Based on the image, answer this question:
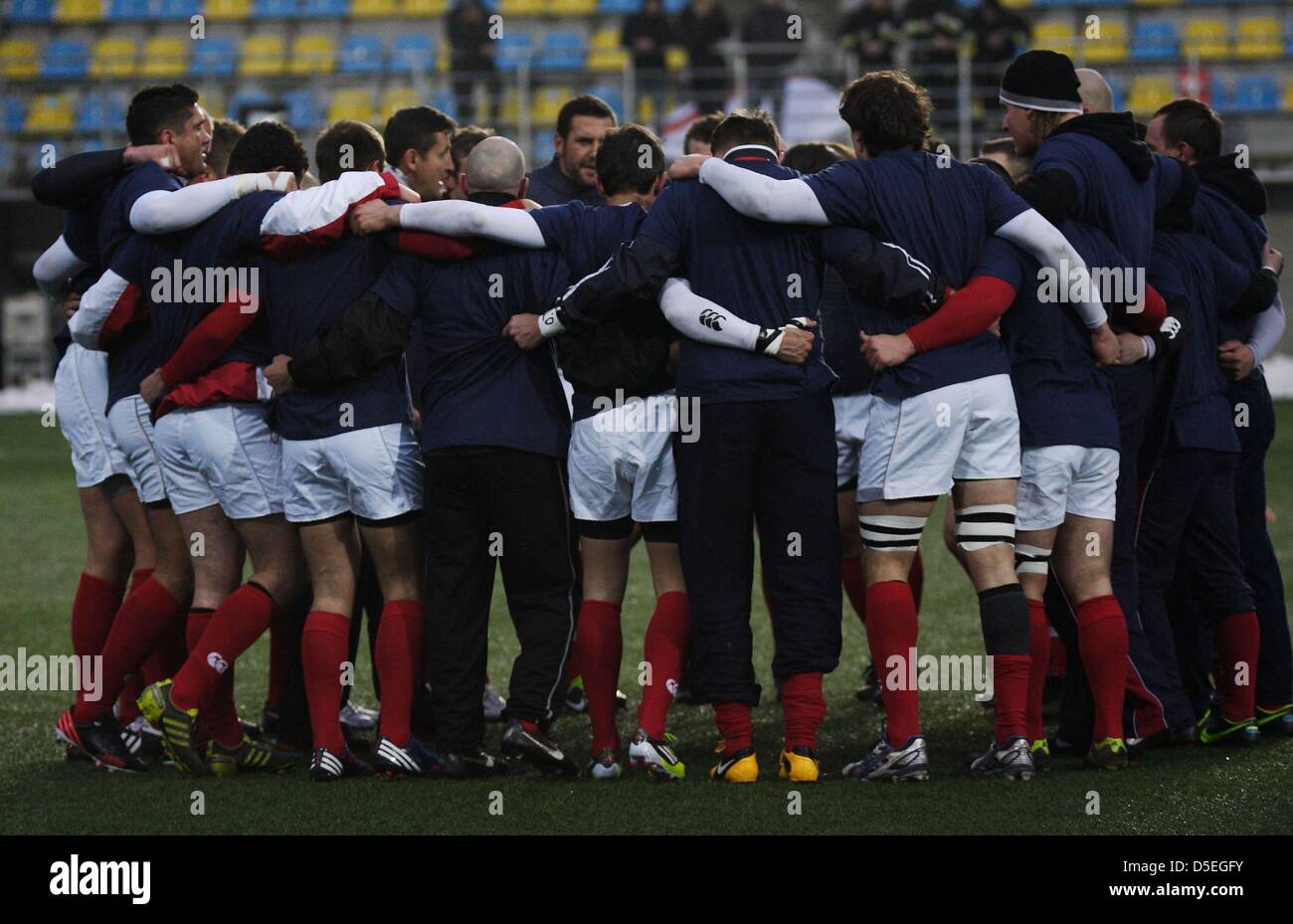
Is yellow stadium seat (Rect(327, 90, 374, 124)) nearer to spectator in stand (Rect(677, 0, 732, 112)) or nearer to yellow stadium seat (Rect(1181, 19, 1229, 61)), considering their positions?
spectator in stand (Rect(677, 0, 732, 112))

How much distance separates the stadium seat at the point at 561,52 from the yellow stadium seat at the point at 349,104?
2.09 metres

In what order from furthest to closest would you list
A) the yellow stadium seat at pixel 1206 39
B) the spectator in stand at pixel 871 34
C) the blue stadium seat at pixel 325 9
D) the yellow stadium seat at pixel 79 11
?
the yellow stadium seat at pixel 79 11 → the blue stadium seat at pixel 325 9 → the yellow stadium seat at pixel 1206 39 → the spectator in stand at pixel 871 34

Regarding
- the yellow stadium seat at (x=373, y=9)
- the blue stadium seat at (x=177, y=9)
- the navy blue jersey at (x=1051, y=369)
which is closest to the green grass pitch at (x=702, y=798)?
the navy blue jersey at (x=1051, y=369)

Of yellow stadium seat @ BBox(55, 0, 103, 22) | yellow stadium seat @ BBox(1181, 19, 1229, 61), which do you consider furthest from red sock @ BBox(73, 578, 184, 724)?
yellow stadium seat @ BBox(55, 0, 103, 22)

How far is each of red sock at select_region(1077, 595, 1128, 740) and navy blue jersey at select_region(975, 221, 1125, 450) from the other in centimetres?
48

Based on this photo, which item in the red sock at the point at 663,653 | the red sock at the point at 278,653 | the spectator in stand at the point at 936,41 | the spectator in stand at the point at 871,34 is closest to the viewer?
the red sock at the point at 663,653

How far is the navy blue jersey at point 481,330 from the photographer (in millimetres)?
4891

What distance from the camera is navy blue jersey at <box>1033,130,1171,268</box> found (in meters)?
4.92

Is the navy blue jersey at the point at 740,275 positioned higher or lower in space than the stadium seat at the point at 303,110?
lower

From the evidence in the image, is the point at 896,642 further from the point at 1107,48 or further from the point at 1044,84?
the point at 1107,48

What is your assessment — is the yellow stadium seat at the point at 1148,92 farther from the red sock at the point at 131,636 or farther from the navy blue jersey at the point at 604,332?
the red sock at the point at 131,636
